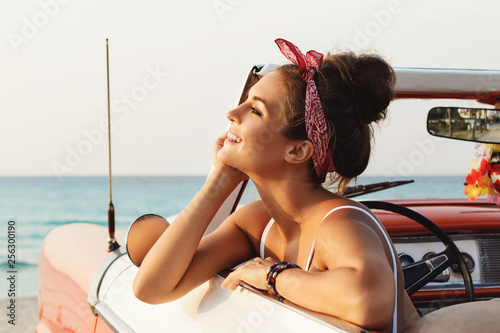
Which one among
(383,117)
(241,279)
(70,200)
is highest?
(383,117)

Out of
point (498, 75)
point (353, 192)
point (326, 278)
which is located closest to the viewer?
point (326, 278)

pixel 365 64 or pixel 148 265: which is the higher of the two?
pixel 365 64

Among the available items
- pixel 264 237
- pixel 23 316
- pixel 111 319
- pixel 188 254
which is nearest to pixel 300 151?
pixel 264 237

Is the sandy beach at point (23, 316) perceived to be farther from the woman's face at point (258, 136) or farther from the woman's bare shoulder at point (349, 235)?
the woman's bare shoulder at point (349, 235)

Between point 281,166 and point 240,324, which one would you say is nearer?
point 240,324

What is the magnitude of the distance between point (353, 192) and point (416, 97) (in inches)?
25.0

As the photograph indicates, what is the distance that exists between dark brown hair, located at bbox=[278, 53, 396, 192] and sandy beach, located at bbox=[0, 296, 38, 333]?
5.76m

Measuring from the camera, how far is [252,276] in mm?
1528

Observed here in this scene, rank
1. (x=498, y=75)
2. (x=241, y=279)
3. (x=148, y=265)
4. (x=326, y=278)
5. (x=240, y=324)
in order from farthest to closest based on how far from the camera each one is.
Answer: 1. (x=498, y=75)
2. (x=148, y=265)
3. (x=241, y=279)
4. (x=240, y=324)
5. (x=326, y=278)

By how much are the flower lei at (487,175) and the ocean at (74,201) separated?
8.11 metres

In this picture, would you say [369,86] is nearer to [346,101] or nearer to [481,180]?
[346,101]

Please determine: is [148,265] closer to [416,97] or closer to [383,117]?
[383,117]

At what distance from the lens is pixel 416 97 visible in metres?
2.38

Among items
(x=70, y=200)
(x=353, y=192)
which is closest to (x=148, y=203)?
(x=70, y=200)
